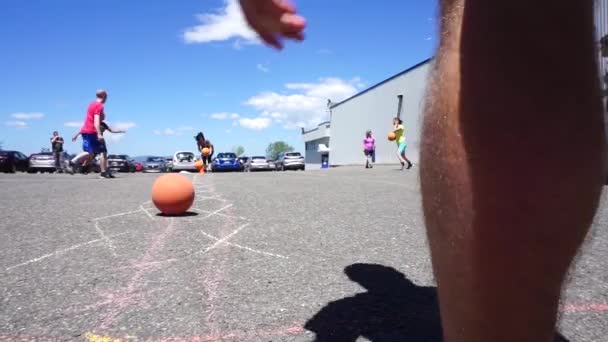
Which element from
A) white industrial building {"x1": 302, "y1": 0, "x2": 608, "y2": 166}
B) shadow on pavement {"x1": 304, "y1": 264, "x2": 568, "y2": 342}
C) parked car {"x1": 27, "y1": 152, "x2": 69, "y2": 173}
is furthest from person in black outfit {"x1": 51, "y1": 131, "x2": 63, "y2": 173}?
shadow on pavement {"x1": 304, "y1": 264, "x2": 568, "y2": 342}

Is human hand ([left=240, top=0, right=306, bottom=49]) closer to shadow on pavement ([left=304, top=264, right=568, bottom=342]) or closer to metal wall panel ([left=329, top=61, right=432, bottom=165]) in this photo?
shadow on pavement ([left=304, top=264, right=568, bottom=342])

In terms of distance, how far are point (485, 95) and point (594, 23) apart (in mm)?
263

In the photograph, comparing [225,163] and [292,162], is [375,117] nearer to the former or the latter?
[292,162]

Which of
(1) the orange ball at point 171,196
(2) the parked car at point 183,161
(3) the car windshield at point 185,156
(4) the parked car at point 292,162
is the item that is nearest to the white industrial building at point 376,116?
(4) the parked car at point 292,162

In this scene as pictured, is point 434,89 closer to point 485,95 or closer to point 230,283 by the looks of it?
point 485,95

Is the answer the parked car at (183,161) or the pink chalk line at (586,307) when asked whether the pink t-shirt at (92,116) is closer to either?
the pink chalk line at (586,307)

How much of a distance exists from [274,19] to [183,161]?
124ft

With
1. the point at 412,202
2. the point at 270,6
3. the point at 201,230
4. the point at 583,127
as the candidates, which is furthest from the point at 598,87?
the point at 412,202

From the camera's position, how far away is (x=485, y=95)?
2.83 feet

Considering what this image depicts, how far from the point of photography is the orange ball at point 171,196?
203 inches

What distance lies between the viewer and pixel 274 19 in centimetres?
99

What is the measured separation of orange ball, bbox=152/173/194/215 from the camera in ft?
16.9

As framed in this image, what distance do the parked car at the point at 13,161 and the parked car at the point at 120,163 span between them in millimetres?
6051

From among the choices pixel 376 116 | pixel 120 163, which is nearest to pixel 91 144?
pixel 120 163
